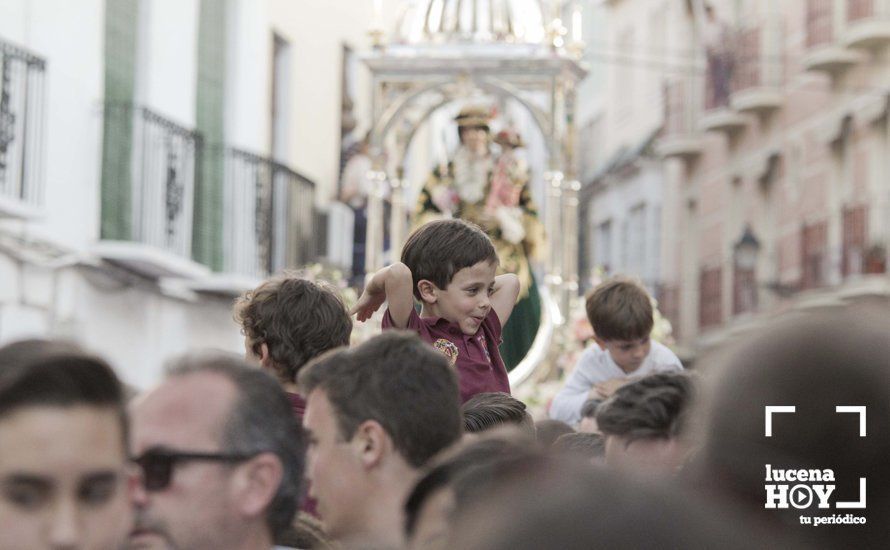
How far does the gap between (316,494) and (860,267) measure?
77.5 ft

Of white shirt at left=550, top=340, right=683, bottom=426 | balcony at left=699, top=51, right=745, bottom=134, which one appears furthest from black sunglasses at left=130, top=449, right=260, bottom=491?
balcony at left=699, top=51, right=745, bottom=134

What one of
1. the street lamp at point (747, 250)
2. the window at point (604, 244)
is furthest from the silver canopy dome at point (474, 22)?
the window at point (604, 244)

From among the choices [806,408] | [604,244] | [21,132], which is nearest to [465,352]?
[806,408]

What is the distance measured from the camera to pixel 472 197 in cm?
1512

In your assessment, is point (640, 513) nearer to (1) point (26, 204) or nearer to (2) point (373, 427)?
(2) point (373, 427)

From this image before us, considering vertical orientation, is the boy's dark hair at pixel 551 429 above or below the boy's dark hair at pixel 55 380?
below

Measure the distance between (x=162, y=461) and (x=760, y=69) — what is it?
3016cm

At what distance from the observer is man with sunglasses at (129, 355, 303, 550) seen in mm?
3691

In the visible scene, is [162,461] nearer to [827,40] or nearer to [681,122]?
[827,40]

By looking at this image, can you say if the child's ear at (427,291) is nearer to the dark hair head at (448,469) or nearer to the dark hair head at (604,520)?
the dark hair head at (448,469)

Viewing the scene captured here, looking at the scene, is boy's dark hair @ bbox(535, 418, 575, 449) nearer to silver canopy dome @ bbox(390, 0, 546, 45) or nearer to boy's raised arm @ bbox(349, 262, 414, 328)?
boy's raised arm @ bbox(349, 262, 414, 328)

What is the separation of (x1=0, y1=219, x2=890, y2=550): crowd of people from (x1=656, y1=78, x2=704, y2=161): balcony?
31.1m

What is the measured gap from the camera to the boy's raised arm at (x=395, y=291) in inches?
248

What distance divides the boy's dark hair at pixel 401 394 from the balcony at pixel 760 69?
95.1 ft
